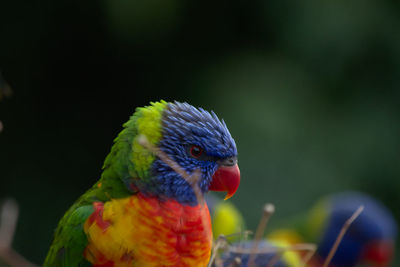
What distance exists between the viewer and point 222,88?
11.2 feet

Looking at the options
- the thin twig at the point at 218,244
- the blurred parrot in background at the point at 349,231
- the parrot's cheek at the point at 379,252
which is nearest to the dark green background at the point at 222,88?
the blurred parrot in background at the point at 349,231

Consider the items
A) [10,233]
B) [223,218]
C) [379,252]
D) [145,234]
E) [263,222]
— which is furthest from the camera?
[379,252]

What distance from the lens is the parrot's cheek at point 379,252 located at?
11.2ft

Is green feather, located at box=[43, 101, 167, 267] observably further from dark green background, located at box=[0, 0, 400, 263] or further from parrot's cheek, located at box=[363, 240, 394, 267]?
parrot's cheek, located at box=[363, 240, 394, 267]

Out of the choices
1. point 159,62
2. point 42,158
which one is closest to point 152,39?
point 159,62

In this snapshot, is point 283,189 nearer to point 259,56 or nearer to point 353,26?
point 259,56

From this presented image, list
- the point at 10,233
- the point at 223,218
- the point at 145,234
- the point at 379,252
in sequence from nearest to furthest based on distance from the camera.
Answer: the point at 145,234
the point at 10,233
the point at 223,218
the point at 379,252

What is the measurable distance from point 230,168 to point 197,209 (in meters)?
0.16

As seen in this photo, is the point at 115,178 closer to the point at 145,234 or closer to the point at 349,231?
the point at 145,234

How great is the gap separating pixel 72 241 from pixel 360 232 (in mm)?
2678

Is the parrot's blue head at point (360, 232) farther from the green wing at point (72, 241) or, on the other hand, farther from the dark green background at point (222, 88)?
the green wing at point (72, 241)

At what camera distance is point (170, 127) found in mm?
1332

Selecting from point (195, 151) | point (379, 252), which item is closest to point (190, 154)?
point (195, 151)

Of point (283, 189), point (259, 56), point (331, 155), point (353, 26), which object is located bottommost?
point (283, 189)
